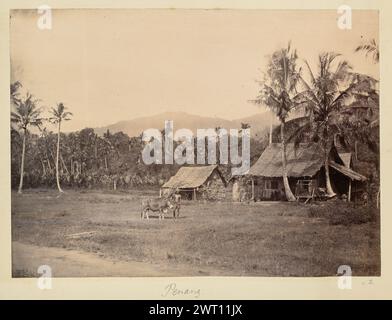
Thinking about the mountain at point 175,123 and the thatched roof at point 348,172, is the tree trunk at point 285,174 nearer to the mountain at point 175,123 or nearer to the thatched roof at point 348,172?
the mountain at point 175,123

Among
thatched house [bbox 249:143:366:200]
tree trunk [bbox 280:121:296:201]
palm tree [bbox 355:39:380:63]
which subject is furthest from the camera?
tree trunk [bbox 280:121:296:201]

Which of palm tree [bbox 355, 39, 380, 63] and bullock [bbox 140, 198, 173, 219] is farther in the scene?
bullock [bbox 140, 198, 173, 219]

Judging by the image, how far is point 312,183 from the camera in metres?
8.52

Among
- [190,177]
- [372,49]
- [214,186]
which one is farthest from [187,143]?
[372,49]

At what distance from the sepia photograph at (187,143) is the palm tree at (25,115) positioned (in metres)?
0.02

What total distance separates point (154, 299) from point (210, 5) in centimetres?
416

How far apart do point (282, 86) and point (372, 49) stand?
1.34m

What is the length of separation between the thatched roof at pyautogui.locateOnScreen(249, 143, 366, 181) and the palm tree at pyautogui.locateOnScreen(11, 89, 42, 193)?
3145 mm

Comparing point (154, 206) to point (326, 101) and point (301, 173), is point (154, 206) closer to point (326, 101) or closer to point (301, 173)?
point (301, 173)

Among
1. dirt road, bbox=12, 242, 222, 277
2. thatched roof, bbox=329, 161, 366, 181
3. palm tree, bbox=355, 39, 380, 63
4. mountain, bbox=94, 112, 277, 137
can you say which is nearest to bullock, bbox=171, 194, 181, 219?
dirt road, bbox=12, 242, 222, 277

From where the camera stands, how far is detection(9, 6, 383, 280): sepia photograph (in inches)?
327

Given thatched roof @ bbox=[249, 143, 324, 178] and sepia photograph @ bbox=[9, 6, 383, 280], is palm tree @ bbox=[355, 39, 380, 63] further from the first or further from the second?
thatched roof @ bbox=[249, 143, 324, 178]

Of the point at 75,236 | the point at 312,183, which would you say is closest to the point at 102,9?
the point at 75,236

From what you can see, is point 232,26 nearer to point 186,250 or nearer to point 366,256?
point 186,250
